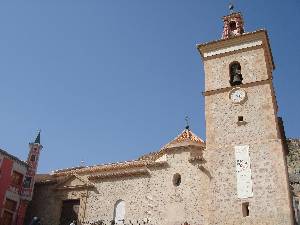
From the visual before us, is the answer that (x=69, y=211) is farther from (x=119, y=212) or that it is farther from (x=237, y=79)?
(x=237, y=79)

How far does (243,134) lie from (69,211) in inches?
520

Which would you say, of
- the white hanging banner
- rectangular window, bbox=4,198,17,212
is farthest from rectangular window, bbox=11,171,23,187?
the white hanging banner

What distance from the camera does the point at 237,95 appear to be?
2481 centimetres

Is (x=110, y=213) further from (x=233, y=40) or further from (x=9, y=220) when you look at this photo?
(x=233, y=40)

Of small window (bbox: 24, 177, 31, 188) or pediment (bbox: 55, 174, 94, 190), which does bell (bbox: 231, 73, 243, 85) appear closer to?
pediment (bbox: 55, 174, 94, 190)

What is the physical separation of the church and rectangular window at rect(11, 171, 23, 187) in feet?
6.31

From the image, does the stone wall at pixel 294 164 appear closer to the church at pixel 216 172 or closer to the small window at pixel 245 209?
the church at pixel 216 172

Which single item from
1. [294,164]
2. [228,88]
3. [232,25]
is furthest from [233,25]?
[294,164]

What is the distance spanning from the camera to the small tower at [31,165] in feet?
96.2

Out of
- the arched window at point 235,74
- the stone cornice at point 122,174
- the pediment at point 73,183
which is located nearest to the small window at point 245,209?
the stone cornice at point 122,174

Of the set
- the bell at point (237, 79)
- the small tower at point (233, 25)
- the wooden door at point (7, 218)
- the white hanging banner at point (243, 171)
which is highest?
the small tower at point (233, 25)

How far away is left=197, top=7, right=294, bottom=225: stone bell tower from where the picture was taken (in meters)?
21.1

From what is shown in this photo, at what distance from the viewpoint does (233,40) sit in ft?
87.1

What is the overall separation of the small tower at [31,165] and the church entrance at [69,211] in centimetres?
274
